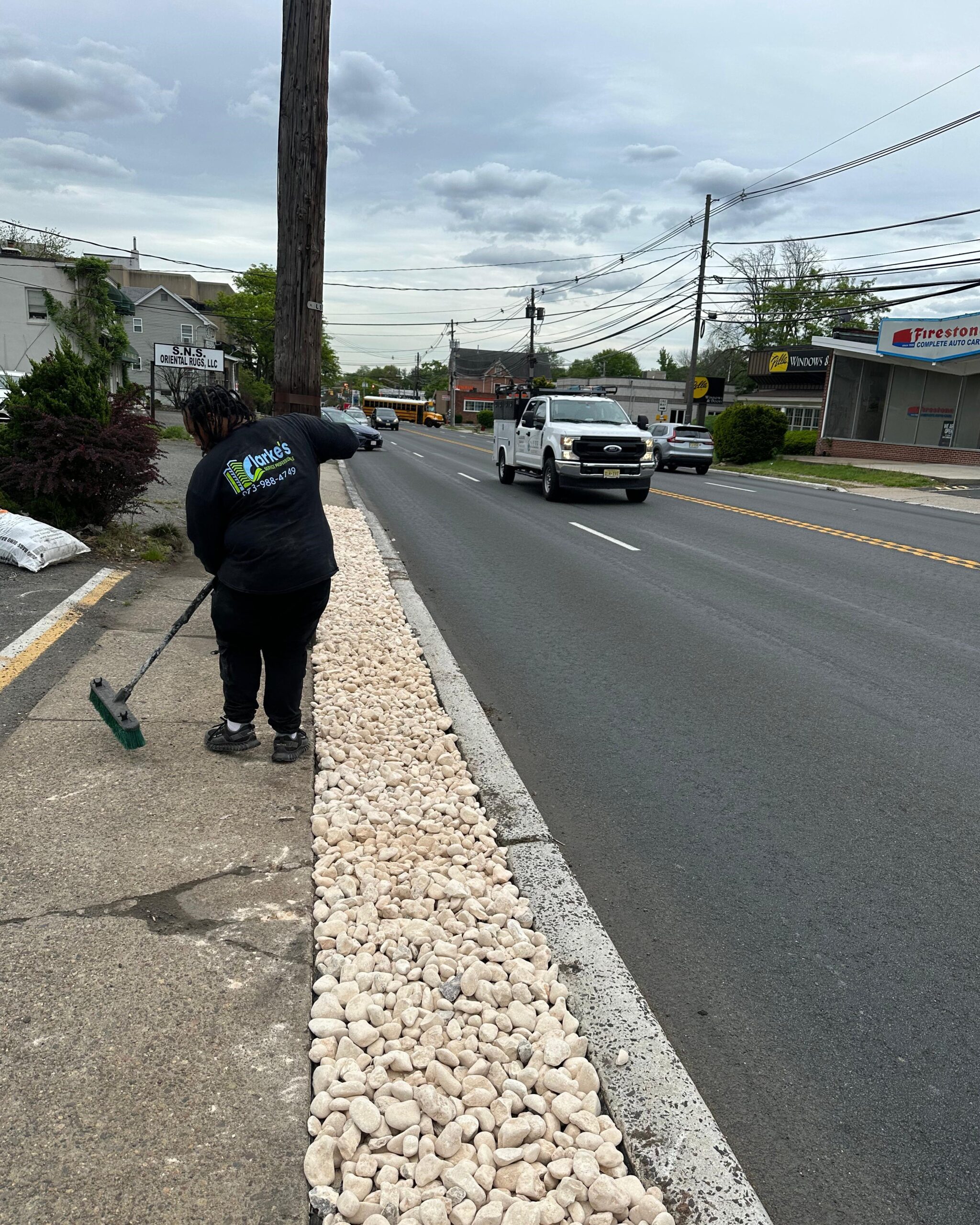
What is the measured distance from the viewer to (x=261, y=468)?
407cm

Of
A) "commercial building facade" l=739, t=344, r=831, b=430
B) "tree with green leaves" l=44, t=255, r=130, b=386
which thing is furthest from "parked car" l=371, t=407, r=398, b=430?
"commercial building facade" l=739, t=344, r=831, b=430

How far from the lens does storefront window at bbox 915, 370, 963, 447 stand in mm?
34375

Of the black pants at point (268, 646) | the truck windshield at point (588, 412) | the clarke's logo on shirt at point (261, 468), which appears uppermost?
the truck windshield at point (588, 412)

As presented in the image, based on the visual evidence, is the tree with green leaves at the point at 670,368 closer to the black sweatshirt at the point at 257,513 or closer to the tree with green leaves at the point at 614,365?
the tree with green leaves at the point at 614,365

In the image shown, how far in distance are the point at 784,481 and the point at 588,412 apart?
1273cm

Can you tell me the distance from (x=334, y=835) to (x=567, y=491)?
1661cm

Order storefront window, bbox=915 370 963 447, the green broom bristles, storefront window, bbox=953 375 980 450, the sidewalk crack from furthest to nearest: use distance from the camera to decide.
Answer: storefront window, bbox=915 370 963 447 < storefront window, bbox=953 375 980 450 < the green broom bristles < the sidewalk crack

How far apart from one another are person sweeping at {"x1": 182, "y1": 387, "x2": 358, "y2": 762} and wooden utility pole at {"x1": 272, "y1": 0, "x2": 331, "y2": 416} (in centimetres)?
244

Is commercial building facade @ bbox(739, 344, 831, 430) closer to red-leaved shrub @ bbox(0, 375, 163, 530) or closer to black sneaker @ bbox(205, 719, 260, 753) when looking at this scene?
red-leaved shrub @ bbox(0, 375, 163, 530)

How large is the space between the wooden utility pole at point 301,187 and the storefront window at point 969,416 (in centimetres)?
3287

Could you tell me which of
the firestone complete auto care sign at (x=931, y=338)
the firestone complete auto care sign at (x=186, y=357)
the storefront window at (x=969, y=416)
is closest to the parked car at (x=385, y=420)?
the firestone complete auto care sign at (x=186, y=357)

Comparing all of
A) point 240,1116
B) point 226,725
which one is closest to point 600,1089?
point 240,1116

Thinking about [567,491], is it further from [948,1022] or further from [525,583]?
[948,1022]

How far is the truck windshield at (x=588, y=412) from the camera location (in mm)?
18422
